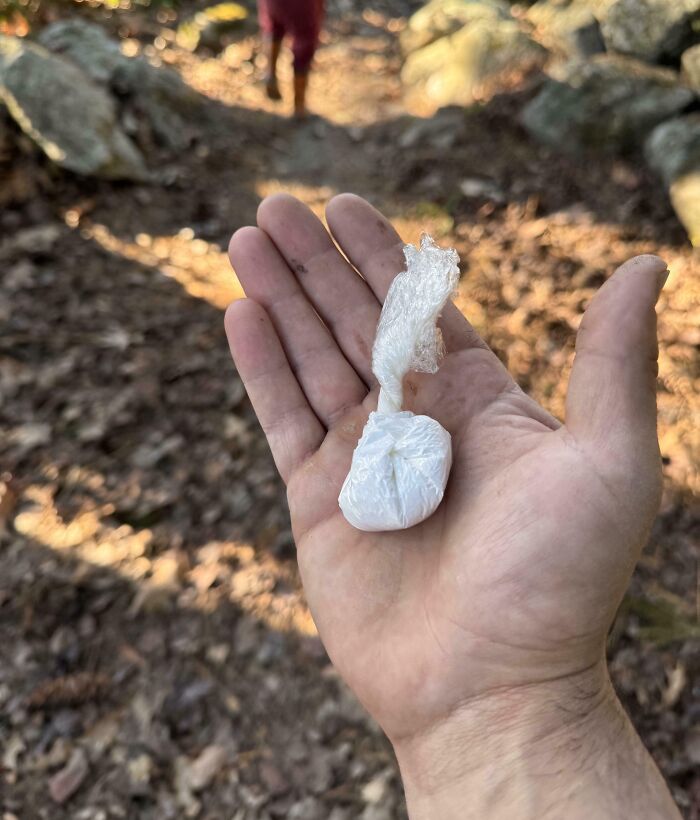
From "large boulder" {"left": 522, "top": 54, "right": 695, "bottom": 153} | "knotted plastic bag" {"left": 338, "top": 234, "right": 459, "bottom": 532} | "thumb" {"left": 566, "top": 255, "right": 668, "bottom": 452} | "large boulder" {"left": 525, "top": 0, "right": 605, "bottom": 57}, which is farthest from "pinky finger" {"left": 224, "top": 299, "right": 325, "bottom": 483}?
"large boulder" {"left": 525, "top": 0, "right": 605, "bottom": 57}

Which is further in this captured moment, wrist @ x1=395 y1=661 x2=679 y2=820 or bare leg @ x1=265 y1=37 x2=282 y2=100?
bare leg @ x1=265 y1=37 x2=282 y2=100

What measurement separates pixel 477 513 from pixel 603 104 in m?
4.68

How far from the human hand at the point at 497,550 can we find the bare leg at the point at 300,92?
187 inches

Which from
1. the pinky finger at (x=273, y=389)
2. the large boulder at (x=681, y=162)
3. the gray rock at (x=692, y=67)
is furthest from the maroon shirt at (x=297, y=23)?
the pinky finger at (x=273, y=389)

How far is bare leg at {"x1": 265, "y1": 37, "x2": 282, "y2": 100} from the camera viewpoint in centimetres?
600

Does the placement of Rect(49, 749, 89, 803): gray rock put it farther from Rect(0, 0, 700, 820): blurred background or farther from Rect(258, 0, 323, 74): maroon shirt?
Rect(258, 0, 323, 74): maroon shirt

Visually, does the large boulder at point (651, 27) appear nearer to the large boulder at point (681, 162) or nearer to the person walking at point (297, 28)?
the large boulder at point (681, 162)

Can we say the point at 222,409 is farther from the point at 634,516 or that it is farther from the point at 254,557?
the point at 634,516

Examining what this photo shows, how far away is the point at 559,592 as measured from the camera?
1.57 meters

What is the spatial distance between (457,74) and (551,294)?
3234 mm

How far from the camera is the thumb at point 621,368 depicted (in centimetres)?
158

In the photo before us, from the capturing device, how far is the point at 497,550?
163 centimetres

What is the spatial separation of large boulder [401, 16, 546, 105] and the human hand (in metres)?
4.81

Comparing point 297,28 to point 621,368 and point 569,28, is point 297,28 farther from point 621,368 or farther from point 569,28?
point 621,368
